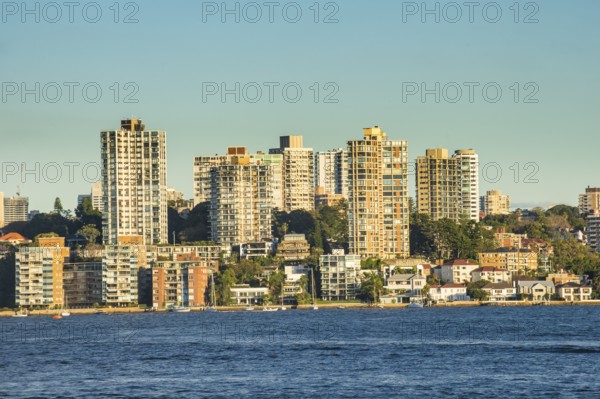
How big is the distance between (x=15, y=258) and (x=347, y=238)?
44165mm

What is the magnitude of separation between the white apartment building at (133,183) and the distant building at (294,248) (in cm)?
1525

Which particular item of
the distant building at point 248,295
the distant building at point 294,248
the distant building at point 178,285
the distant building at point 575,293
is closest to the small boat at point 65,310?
the distant building at point 178,285

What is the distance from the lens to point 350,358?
8538 centimetres

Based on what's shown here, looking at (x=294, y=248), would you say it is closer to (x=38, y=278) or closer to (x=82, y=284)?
(x=82, y=284)

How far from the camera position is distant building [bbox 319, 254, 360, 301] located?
163 metres

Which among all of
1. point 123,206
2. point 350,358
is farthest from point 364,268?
point 350,358

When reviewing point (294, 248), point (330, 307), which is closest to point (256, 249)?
point (294, 248)

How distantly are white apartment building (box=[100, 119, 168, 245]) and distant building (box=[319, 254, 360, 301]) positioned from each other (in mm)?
26427

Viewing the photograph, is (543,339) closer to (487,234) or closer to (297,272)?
(297,272)

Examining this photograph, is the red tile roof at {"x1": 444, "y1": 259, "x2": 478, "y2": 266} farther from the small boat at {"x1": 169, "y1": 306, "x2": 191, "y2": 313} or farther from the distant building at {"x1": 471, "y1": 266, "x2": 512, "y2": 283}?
the small boat at {"x1": 169, "y1": 306, "x2": 191, "y2": 313}

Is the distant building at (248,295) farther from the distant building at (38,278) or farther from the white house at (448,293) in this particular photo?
the distant building at (38,278)

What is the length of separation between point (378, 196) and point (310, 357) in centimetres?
9297

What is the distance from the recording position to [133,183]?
180875mm

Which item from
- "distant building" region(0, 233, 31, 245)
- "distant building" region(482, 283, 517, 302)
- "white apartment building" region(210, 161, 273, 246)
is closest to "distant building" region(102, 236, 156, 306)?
"white apartment building" region(210, 161, 273, 246)
